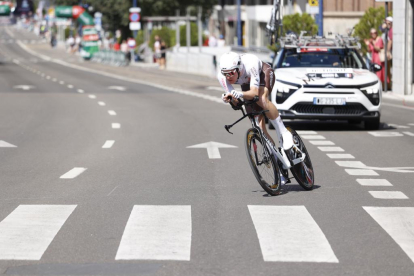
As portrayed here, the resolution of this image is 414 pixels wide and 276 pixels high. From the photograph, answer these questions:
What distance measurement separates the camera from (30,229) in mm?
8547

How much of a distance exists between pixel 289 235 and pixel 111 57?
6291 cm

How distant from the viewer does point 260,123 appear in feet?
35.4

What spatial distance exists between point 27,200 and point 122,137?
7.52m

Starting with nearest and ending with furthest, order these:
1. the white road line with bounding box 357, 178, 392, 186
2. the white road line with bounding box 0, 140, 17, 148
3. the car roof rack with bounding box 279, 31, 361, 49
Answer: the white road line with bounding box 357, 178, 392, 186
the white road line with bounding box 0, 140, 17, 148
the car roof rack with bounding box 279, 31, 361, 49

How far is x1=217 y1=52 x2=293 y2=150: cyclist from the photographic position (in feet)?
33.7

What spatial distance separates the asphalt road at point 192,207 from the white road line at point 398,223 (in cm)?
1

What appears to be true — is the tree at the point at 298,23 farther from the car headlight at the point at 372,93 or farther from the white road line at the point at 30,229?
the white road line at the point at 30,229

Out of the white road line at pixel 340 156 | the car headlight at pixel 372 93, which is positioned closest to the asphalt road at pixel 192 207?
the white road line at pixel 340 156

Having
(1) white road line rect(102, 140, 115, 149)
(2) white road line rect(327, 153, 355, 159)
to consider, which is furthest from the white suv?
(2) white road line rect(327, 153, 355, 159)

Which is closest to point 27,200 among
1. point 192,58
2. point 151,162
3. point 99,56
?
point 151,162

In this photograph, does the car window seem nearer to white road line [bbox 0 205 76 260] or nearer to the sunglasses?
the sunglasses

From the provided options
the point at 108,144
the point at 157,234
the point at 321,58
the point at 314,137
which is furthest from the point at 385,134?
the point at 157,234

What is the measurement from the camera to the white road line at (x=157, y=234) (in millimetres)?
7422

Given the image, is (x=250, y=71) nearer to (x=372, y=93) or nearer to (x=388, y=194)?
(x=388, y=194)
